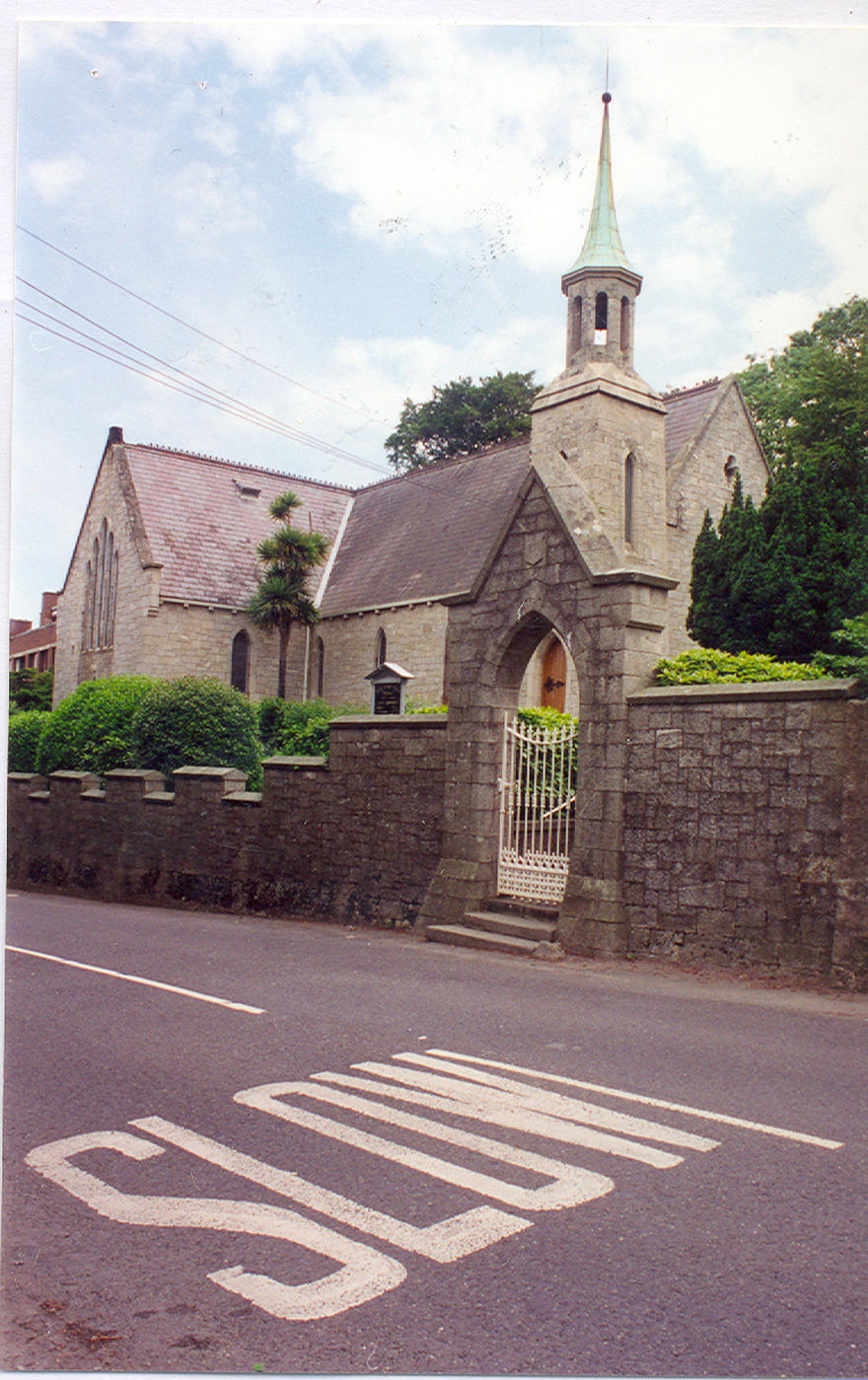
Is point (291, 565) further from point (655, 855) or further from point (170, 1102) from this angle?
point (170, 1102)

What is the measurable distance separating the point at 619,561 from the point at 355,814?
4498 millimetres

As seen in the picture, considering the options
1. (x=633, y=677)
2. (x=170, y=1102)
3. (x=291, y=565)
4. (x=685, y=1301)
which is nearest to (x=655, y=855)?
(x=633, y=677)

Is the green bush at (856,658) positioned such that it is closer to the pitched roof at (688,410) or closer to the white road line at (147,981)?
the white road line at (147,981)

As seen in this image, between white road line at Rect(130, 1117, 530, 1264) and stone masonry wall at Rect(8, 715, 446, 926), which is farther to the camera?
stone masonry wall at Rect(8, 715, 446, 926)

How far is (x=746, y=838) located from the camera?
866 centimetres

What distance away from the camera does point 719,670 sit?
10.4 meters

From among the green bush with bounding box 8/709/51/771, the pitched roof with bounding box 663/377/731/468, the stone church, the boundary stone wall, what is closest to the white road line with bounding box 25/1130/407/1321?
the boundary stone wall

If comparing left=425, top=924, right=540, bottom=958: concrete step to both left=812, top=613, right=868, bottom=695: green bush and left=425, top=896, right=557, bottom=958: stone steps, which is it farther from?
left=812, top=613, right=868, bottom=695: green bush

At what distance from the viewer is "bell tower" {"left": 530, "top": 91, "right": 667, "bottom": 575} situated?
2409 centimetres

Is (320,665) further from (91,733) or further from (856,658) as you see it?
(856,658)

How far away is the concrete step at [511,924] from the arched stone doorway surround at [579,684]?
5.6 inches

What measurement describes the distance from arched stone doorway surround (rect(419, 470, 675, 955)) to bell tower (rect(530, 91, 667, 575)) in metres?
13.0

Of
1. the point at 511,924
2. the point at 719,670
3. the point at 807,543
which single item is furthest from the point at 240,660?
the point at 719,670

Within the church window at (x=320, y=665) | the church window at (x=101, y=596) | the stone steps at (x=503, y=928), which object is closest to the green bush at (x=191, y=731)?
the stone steps at (x=503, y=928)
